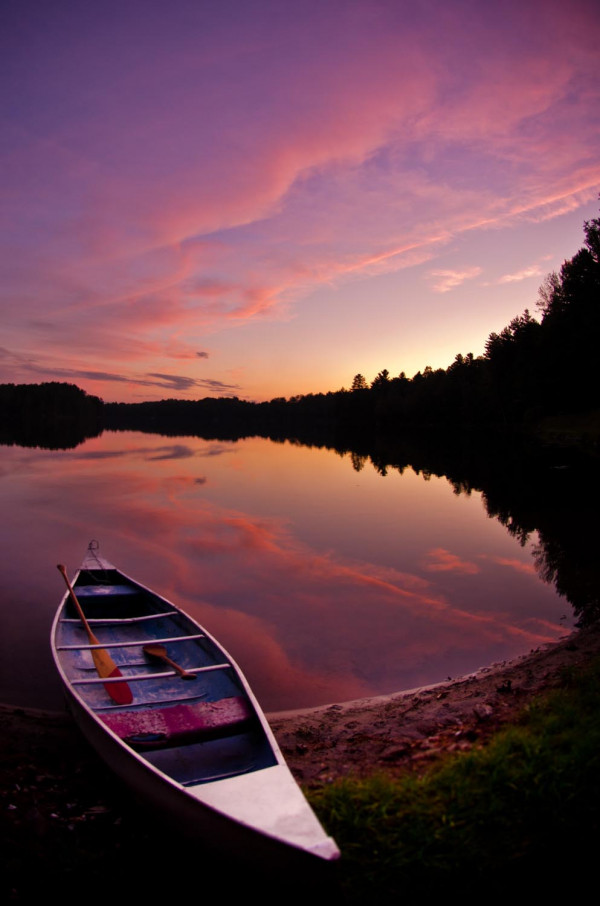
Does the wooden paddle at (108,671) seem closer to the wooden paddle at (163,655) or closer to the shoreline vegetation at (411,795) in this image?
the wooden paddle at (163,655)

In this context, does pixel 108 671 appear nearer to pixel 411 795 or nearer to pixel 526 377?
pixel 411 795

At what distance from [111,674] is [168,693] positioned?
0.93m

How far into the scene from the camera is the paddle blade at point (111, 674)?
6.09m

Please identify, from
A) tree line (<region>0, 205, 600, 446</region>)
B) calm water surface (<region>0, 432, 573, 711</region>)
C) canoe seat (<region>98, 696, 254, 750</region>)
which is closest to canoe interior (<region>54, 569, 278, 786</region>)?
canoe seat (<region>98, 696, 254, 750</region>)

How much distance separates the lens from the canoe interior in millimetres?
4977

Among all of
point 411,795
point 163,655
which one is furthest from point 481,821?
point 163,655

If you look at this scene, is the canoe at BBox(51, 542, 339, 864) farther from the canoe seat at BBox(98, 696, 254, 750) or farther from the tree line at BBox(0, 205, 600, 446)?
the tree line at BBox(0, 205, 600, 446)

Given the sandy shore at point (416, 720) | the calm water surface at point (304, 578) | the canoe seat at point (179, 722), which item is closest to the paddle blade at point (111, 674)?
the canoe seat at point (179, 722)

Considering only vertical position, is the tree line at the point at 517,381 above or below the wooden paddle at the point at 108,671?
above

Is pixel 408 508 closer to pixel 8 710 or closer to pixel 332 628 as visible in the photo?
pixel 332 628

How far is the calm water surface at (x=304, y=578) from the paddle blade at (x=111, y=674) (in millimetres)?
1160

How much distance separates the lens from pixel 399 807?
425cm

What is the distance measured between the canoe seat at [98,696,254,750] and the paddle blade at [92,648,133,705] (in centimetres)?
41

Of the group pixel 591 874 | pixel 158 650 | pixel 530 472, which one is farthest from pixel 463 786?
pixel 530 472
